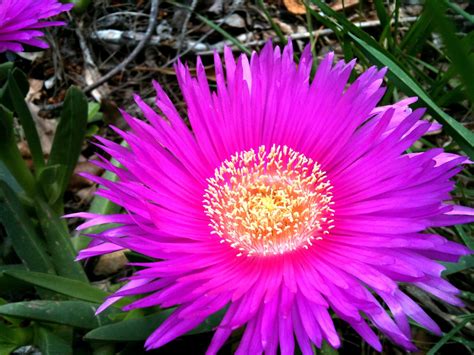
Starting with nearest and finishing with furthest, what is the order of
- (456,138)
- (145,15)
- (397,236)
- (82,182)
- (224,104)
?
(397,236)
(456,138)
(224,104)
(82,182)
(145,15)

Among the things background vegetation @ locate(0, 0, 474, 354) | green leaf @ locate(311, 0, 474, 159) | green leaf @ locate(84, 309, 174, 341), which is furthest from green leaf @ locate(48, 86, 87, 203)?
green leaf @ locate(311, 0, 474, 159)

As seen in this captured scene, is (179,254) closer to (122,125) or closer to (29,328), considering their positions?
(29,328)

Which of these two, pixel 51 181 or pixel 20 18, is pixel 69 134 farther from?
pixel 20 18

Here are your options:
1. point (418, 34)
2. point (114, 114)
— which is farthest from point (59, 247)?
point (418, 34)

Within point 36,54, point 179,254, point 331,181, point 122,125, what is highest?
point 36,54

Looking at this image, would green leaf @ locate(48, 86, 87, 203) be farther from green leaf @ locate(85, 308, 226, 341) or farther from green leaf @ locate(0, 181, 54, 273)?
green leaf @ locate(85, 308, 226, 341)

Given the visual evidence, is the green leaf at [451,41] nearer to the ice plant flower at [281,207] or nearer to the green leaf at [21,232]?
the ice plant flower at [281,207]

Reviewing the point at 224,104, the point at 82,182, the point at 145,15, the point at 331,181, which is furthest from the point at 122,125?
the point at 331,181

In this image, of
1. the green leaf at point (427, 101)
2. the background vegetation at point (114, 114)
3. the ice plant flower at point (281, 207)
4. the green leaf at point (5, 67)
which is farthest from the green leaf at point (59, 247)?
the green leaf at point (427, 101)
